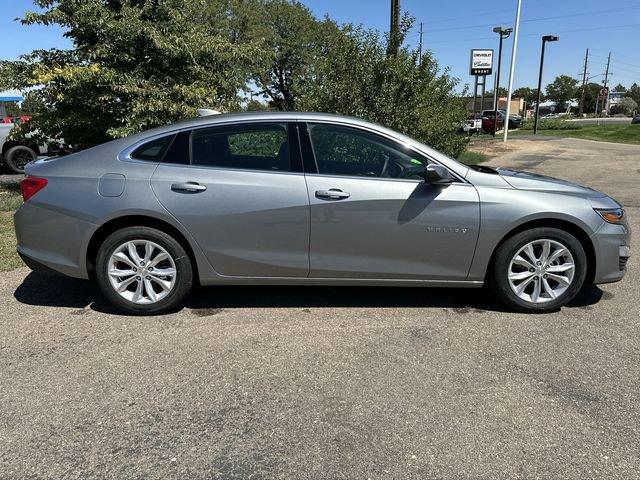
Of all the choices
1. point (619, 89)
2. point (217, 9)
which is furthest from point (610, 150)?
point (619, 89)

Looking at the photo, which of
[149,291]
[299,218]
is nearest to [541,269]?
[299,218]

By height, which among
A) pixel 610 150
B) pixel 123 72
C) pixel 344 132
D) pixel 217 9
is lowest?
pixel 610 150

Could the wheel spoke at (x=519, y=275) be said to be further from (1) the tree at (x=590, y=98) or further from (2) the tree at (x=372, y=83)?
(1) the tree at (x=590, y=98)

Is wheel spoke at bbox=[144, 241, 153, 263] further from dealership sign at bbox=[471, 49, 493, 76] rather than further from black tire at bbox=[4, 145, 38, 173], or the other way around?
dealership sign at bbox=[471, 49, 493, 76]

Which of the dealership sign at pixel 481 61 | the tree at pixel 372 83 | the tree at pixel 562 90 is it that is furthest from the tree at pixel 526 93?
the tree at pixel 372 83

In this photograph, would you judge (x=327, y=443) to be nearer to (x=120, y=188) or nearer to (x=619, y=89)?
(x=120, y=188)

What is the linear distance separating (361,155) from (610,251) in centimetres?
212

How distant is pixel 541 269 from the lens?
4.27m

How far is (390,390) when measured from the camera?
3195 mm

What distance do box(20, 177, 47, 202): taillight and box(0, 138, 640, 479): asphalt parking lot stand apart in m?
0.97

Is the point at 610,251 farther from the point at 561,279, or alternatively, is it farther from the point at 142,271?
the point at 142,271

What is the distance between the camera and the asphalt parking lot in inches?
102

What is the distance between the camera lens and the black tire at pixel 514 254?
4.20 metres

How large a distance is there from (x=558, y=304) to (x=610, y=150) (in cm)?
2028
